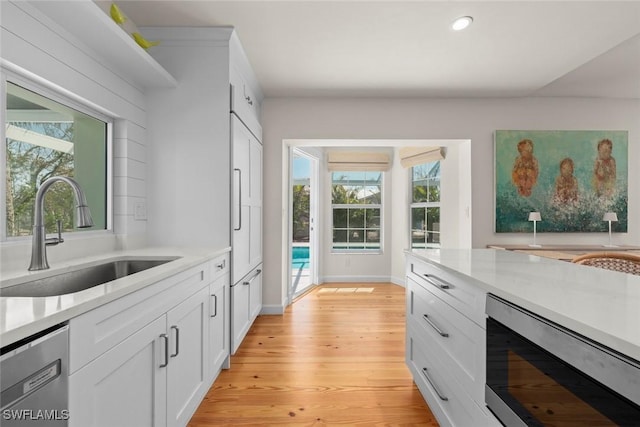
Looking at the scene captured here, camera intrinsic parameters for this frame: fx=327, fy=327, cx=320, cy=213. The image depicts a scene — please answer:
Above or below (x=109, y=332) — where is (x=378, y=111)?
above

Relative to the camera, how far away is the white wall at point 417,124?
12.3ft

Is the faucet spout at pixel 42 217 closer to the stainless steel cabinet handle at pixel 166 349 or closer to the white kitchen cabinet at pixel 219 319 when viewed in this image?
the stainless steel cabinet handle at pixel 166 349

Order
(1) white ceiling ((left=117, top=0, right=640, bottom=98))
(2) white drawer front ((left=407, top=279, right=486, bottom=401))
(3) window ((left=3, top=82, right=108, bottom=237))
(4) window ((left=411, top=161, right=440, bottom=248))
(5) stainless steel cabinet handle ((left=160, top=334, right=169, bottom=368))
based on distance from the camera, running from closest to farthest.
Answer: (2) white drawer front ((left=407, top=279, right=486, bottom=401)) < (5) stainless steel cabinet handle ((left=160, top=334, right=169, bottom=368)) < (3) window ((left=3, top=82, right=108, bottom=237)) < (1) white ceiling ((left=117, top=0, right=640, bottom=98)) < (4) window ((left=411, top=161, right=440, bottom=248))

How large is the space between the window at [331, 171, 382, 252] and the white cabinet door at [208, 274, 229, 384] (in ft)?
10.8

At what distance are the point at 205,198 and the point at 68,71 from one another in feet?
3.49

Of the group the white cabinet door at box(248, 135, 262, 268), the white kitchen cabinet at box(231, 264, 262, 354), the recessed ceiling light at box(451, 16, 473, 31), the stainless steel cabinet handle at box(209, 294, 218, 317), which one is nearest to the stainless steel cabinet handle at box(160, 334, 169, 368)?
the stainless steel cabinet handle at box(209, 294, 218, 317)

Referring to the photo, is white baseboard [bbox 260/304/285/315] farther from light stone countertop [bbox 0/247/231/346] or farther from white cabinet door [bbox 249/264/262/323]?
light stone countertop [bbox 0/247/231/346]

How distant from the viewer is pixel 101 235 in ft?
6.68

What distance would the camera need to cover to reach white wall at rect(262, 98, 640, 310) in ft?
12.3

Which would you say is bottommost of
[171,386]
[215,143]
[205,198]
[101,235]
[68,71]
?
[171,386]

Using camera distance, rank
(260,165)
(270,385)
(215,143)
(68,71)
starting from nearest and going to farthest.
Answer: (68,71) → (270,385) → (215,143) → (260,165)

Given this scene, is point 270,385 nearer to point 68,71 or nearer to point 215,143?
point 215,143

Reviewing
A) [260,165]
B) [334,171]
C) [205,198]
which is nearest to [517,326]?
[205,198]

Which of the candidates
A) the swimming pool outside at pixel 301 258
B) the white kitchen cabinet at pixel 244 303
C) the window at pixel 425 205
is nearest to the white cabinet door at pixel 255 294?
the white kitchen cabinet at pixel 244 303
